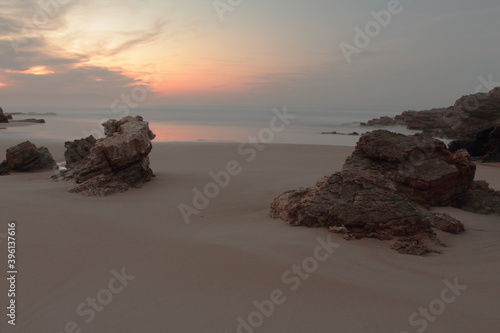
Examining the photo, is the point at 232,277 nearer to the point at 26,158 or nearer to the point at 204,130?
the point at 26,158

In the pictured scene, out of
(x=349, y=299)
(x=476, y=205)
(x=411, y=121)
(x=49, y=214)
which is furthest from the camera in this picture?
(x=411, y=121)

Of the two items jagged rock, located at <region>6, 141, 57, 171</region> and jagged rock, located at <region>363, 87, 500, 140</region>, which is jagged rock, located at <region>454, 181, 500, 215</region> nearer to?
jagged rock, located at <region>6, 141, 57, 171</region>

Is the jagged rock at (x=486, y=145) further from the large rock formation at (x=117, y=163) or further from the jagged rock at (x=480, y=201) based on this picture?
the large rock formation at (x=117, y=163)

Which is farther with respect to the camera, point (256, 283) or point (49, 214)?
point (49, 214)

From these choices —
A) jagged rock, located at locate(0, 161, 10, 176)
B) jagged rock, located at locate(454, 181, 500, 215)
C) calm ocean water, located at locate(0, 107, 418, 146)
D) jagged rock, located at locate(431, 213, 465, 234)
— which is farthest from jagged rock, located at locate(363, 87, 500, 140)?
jagged rock, located at locate(0, 161, 10, 176)

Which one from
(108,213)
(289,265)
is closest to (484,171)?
(289,265)

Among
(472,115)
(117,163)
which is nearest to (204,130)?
(472,115)

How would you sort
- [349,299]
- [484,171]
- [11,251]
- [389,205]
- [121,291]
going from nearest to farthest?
A: [349,299], [121,291], [11,251], [389,205], [484,171]

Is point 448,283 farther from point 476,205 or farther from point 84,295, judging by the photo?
point 84,295

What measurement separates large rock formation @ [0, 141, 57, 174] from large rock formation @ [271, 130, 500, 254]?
7556 mm

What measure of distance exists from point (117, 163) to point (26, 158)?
13.5 feet

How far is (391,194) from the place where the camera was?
13.7 ft

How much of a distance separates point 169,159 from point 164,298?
9438 mm

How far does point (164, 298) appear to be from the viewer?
9.48ft
